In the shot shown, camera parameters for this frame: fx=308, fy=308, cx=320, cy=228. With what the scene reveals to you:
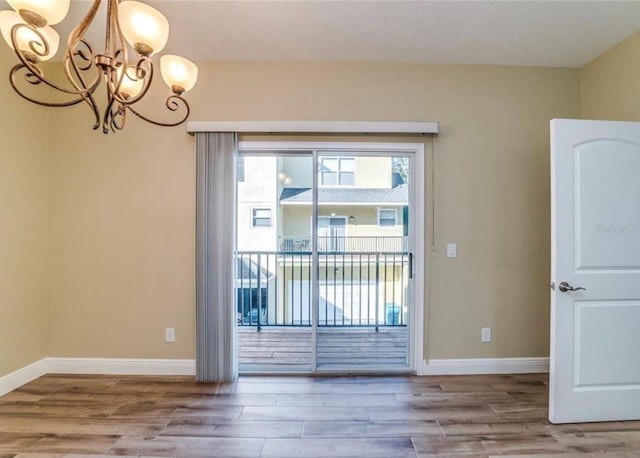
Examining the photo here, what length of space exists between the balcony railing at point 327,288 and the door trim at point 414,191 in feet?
0.53

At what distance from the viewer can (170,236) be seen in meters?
2.70

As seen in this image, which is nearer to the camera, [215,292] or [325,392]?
[325,392]

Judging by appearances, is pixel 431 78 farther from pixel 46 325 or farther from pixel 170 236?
pixel 46 325

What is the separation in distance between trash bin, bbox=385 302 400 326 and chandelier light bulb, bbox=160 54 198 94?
2.66 m

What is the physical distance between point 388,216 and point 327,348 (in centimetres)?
151

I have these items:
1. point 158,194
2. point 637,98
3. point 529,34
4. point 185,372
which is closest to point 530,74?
point 529,34

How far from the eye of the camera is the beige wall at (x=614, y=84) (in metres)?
2.33

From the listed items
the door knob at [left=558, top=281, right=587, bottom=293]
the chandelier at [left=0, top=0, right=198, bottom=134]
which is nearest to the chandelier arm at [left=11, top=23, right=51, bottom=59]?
the chandelier at [left=0, top=0, right=198, bottom=134]

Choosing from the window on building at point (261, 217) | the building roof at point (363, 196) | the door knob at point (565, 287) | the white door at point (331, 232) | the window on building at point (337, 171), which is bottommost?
the door knob at point (565, 287)

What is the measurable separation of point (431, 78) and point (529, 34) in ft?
2.39

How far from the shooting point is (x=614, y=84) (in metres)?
2.47

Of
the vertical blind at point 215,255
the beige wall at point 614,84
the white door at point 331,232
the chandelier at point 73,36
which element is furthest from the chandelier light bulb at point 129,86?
the beige wall at point 614,84

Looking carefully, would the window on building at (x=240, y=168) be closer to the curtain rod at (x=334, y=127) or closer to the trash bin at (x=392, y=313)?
the curtain rod at (x=334, y=127)

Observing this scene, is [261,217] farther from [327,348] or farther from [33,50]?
[33,50]
